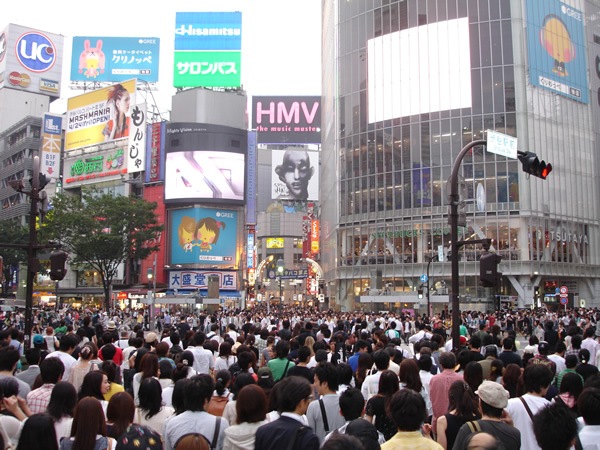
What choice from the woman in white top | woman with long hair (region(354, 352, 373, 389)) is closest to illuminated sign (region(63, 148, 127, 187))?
the woman in white top

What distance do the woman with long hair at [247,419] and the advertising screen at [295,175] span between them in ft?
375

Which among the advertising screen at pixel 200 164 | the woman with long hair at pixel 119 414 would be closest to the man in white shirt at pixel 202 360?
the woman with long hair at pixel 119 414

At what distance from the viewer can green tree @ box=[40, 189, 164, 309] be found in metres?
48.8

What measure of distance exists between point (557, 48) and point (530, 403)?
5963 cm

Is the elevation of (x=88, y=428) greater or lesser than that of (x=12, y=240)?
lesser

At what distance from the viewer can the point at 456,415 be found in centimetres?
586

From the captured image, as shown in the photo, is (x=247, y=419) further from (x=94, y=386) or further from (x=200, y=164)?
(x=200, y=164)

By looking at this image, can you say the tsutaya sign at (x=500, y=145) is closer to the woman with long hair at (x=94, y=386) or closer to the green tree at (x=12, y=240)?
the woman with long hair at (x=94, y=386)

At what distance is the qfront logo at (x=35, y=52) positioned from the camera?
100875mm

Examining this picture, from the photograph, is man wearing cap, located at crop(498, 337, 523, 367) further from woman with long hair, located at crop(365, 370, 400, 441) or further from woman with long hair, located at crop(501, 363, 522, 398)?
woman with long hair, located at crop(365, 370, 400, 441)

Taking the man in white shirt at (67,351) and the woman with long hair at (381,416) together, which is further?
the man in white shirt at (67,351)

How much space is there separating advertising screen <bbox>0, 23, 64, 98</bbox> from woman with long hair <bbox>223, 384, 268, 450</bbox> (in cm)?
10744

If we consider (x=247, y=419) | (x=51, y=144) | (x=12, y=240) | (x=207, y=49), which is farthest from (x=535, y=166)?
(x=207, y=49)

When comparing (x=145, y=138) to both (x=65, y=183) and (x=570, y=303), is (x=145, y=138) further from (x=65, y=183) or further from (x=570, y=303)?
(x=570, y=303)
